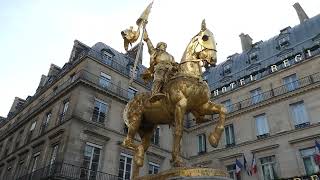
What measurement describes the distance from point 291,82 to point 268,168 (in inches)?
268

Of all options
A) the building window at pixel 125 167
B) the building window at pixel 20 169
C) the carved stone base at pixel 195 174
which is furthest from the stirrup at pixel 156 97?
the building window at pixel 20 169

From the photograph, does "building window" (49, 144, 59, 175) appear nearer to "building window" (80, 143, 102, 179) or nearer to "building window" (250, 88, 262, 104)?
"building window" (80, 143, 102, 179)

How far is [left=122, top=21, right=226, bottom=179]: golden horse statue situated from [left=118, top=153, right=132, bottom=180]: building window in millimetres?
16842

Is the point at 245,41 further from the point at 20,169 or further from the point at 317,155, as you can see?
the point at 20,169

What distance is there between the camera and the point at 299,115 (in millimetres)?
22516

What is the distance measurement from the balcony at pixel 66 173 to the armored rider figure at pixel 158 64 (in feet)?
47.8

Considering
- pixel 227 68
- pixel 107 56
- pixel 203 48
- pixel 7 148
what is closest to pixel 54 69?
pixel 107 56

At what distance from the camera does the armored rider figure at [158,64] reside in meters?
5.98

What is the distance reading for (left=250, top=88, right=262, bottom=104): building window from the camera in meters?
25.6

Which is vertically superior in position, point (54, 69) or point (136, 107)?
point (54, 69)

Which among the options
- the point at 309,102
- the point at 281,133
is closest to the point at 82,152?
the point at 281,133

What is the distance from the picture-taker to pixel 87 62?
2453cm

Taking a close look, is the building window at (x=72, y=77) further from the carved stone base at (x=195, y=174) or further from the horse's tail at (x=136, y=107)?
the carved stone base at (x=195, y=174)

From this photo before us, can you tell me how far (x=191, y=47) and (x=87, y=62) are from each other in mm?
19414
